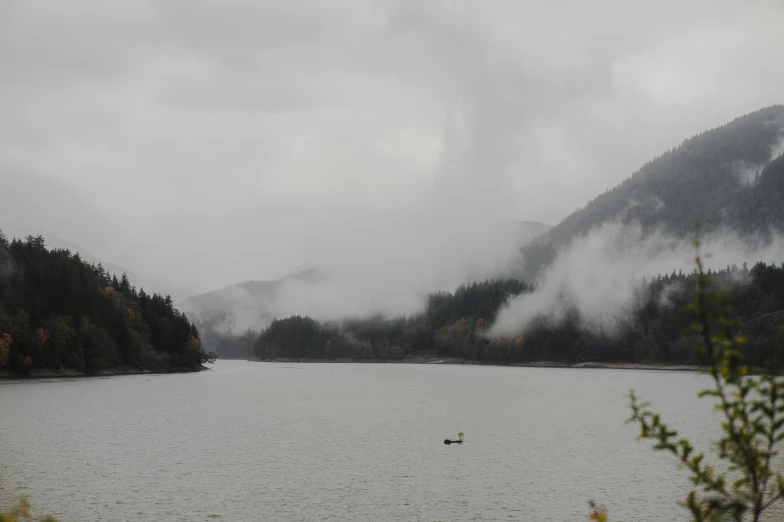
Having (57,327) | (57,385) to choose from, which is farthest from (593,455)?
(57,327)

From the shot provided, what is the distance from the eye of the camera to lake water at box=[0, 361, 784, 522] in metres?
46.1

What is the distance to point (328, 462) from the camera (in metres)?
63.6

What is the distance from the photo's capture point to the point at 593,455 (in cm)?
7094

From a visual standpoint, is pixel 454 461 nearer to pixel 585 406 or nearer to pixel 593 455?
pixel 593 455

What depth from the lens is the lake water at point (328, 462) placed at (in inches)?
1815

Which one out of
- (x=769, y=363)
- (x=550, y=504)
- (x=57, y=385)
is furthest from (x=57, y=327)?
(x=769, y=363)

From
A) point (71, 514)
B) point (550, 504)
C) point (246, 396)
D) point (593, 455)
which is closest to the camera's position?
point (71, 514)

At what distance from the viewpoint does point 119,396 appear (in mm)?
134250

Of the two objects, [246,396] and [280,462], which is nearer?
[280,462]

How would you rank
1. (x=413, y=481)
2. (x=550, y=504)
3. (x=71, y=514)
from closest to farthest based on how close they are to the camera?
(x=71, y=514), (x=550, y=504), (x=413, y=481)

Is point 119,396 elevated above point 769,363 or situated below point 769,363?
below

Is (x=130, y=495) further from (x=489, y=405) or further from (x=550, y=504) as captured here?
(x=489, y=405)

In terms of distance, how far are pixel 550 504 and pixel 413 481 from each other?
12018 millimetres

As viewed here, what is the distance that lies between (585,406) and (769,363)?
12604 cm
